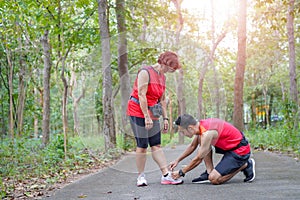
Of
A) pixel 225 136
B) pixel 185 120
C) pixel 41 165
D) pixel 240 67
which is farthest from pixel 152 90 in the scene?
pixel 240 67

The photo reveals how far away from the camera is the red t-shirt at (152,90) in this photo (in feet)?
17.6

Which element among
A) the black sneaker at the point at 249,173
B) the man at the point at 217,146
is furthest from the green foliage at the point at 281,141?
the man at the point at 217,146

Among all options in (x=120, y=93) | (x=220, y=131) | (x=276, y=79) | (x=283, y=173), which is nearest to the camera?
(x=220, y=131)

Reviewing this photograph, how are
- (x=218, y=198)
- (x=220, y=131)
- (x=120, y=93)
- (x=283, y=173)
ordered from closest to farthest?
(x=218, y=198) → (x=220, y=131) → (x=283, y=173) → (x=120, y=93)

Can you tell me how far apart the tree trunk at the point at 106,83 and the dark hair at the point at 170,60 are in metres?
4.34

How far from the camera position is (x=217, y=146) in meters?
5.63

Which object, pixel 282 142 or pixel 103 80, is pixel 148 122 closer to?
pixel 103 80

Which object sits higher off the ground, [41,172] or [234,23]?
[234,23]

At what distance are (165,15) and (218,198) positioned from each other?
8.98 metres

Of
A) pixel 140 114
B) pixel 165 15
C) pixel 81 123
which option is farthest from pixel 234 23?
pixel 140 114

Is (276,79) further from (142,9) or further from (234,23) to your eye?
(142,9)

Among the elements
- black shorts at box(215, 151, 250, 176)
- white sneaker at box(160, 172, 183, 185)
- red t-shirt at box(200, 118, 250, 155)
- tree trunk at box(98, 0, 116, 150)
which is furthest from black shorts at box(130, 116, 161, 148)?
tree trunk at box(98, 0, 116, 150)

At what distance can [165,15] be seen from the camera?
41.8 ft

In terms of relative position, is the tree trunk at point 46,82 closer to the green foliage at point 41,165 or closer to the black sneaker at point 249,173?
the green foliage at point 41,165
